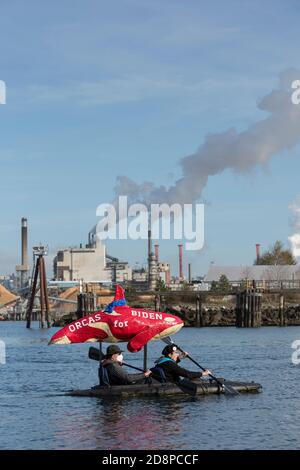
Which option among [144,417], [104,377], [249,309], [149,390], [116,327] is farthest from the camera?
[249,309]

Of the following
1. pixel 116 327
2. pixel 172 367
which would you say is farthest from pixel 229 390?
pixel 116 327

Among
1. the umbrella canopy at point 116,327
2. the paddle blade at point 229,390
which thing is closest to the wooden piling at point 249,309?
the paddle blade at point 229,390

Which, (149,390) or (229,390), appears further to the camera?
(229,390)

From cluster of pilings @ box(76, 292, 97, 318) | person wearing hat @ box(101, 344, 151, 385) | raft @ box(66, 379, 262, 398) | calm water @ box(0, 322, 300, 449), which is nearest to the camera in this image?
calm water @ box(0, 322, 300, 449)

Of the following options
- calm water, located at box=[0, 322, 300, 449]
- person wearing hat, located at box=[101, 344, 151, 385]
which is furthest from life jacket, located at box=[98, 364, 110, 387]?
calm water, located at box=[0, 322, 300, 449]

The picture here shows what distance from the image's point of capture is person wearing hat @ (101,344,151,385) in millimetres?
36312

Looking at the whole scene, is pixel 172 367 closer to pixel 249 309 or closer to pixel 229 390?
pixel 229 390

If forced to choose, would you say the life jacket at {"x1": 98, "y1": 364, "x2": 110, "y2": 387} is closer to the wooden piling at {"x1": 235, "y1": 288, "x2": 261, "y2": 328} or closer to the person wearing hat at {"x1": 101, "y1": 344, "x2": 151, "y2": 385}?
the person wearing hat at {"x1": 101, "y1": 344, "x2": 151, "y2": 385}

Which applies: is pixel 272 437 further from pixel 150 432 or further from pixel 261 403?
pixel 261 403

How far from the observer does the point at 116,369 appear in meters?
36.9

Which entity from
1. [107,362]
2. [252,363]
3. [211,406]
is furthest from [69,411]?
[252,363]

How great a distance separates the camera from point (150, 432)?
1197 inches

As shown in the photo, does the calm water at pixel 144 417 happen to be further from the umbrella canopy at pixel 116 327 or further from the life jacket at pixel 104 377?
the umbrella canopy at pixel 116 327

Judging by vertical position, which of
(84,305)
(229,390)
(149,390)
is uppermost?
(84,305)
